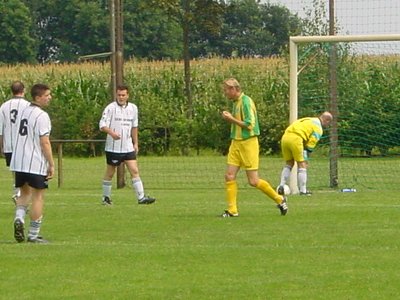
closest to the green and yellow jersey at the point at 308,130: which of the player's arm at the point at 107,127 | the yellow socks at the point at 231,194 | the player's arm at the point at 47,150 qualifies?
the player's arm at the point at 107,127

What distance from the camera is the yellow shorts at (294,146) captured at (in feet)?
73.0

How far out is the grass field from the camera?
440 inches

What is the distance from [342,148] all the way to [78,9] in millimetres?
47060

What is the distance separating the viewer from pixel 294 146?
22312 mm

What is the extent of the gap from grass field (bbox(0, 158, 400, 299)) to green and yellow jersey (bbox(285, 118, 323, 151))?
111cm

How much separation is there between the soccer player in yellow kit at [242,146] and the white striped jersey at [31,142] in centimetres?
379

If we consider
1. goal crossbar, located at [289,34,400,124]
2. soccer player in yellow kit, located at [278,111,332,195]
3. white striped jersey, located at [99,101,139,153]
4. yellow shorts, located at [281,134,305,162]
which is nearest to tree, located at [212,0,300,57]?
goal crossbar, located at [289,34,400,124]

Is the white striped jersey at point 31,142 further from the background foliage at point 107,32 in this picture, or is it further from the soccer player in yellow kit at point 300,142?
the background foliage at point 107,32

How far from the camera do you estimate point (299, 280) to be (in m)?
11.5

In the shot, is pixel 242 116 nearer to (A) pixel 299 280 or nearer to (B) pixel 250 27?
(A) pixel 299 280

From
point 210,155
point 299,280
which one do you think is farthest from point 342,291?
point 210,155

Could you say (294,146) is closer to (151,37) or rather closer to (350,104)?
(350,104)

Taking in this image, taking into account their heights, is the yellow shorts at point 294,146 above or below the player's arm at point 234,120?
below

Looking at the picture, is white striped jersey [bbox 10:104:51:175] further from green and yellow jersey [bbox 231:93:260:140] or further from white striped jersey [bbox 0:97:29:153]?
green and yellow jersey [bbox 231:93:260:140]
